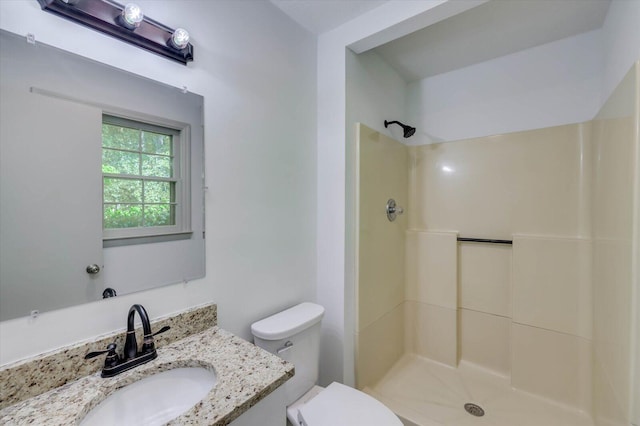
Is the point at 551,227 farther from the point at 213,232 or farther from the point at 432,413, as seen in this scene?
the point at 213,232

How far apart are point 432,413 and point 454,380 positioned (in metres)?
0.44

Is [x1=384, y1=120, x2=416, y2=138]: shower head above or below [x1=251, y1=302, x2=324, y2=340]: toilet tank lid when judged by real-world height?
above

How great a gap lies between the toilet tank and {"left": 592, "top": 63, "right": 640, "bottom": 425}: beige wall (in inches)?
50.1

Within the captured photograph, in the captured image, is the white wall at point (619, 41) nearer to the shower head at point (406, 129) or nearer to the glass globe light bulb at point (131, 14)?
the shower head at point (406, 129)

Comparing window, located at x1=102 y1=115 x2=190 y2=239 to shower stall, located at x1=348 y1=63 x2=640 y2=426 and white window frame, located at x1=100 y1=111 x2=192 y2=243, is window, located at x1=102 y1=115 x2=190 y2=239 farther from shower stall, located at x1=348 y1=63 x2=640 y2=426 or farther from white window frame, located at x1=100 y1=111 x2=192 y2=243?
shower stall, located at x1=348 y1=63 x2=640 y2=426

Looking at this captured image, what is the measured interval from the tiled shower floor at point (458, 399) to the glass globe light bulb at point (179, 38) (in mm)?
2181

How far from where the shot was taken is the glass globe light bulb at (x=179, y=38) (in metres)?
1.06

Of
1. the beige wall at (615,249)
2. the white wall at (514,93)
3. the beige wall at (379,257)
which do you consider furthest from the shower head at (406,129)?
the beige wall at (615,249)

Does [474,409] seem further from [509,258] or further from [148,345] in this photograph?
[148,345]

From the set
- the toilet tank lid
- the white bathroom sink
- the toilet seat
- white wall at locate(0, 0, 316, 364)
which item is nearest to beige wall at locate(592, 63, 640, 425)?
the toilet seat

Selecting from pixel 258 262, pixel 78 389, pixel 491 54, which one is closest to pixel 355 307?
pixel 258 262

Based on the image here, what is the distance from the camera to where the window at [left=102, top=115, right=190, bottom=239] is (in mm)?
968

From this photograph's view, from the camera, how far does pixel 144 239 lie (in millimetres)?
1064

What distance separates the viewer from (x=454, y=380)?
2.05 meters
